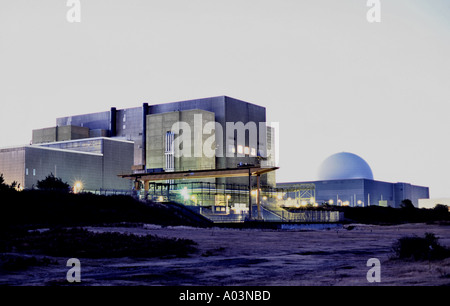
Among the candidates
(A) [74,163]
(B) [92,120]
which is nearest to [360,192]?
(B) [92,120]

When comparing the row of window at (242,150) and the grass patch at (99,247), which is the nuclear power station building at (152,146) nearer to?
the row of window at (242,150)

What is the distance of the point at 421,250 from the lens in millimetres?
15781

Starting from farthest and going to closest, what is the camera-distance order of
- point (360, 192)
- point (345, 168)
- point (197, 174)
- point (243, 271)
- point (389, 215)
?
point (345, 168) < point (360, 192) < point (389, 215) < point (197, 174) < point (243, 271)

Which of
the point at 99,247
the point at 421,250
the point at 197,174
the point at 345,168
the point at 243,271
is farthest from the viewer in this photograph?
the point at 345,168

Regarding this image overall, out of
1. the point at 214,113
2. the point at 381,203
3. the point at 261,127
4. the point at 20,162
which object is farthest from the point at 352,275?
the point at 381,203

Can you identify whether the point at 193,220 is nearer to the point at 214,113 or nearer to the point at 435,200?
the point at 214,113

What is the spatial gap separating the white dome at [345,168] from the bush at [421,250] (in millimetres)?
111590

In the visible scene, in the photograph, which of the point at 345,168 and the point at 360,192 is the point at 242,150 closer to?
the point at 360,192

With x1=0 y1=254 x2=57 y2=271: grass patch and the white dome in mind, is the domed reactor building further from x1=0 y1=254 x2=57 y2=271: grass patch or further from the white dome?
x1=0 y1=254 x2=57 y2=271: grass patch

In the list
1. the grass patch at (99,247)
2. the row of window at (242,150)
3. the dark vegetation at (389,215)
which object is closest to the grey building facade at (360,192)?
the dark vegetation at (389,215)

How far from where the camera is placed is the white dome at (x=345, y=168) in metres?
126

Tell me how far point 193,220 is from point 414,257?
1600 inches

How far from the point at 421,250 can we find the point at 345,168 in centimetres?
11318

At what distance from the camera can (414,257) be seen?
51.5ft
